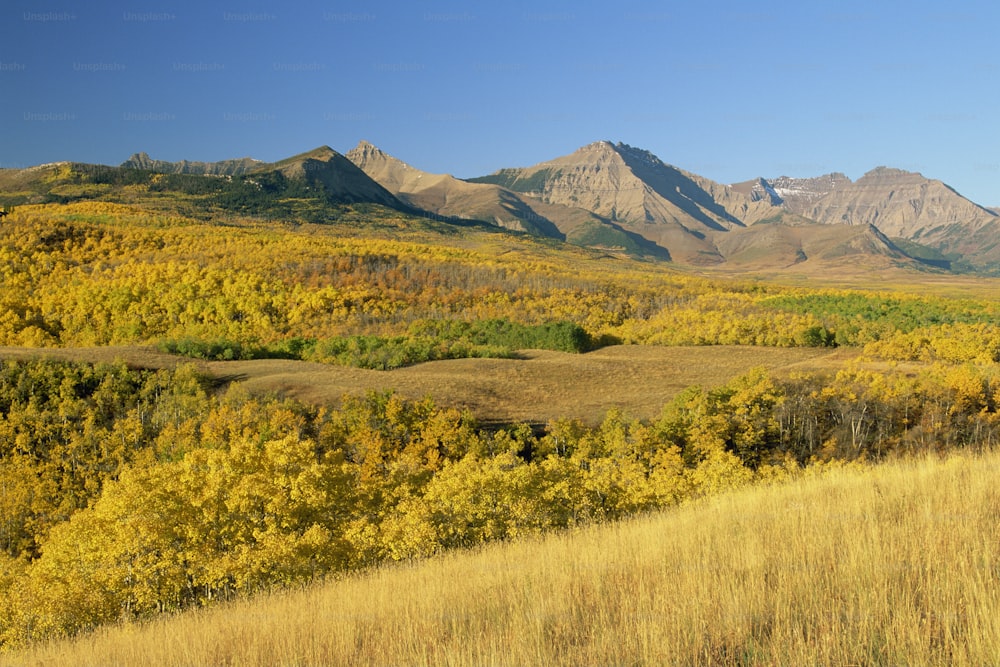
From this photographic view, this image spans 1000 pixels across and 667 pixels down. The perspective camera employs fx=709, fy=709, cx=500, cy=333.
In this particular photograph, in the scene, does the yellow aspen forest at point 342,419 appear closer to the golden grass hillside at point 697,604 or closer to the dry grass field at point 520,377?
the dry grass field at point 520,377

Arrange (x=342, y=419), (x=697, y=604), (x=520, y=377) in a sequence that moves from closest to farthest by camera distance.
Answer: (x=697, y=604)
(x=342, y=419)
(x=520, y=377)

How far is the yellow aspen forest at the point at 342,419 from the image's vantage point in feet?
87.9

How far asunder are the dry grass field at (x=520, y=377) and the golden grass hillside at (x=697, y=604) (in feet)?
212

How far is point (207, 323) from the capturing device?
440 ft

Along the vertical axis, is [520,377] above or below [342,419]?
above

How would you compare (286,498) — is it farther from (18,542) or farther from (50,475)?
(50,475)

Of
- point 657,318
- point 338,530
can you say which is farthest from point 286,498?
point 657,318

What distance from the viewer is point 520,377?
315ft

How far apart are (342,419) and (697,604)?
65.8 m

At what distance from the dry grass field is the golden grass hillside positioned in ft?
212

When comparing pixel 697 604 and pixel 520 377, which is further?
pixel 520 377

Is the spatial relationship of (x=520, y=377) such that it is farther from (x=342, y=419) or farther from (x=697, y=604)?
(x=697, y=604)

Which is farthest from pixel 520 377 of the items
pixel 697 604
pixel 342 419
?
pixel 697 604

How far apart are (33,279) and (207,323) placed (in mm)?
43865
